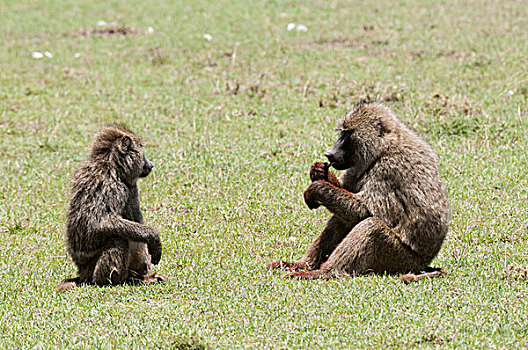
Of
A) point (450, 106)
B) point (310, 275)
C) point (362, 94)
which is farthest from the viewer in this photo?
point (362, 94)

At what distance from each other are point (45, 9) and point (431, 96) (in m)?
14.5

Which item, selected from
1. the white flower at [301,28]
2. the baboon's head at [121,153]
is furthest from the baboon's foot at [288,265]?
the white flower at [301,28]

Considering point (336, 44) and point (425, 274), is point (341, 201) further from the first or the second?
point (336, 44)

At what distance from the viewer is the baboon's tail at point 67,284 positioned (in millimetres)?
7082

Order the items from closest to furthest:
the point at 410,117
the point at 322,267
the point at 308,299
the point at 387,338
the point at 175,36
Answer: the point at 387,338
the point at 308,299
the point at 322,267
the point at 410,117
the point at 175,36

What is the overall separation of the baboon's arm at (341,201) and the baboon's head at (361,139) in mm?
382

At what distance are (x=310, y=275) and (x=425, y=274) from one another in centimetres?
111

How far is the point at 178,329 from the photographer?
5805 millimetres

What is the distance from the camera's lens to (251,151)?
11.9 meters

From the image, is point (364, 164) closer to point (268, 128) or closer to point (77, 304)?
point (77, 304)

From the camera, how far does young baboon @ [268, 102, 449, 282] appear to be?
22.8 feet

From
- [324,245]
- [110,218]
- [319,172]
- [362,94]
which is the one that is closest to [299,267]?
[324,245]

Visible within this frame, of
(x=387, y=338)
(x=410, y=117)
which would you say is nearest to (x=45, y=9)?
(x=410, y=117)

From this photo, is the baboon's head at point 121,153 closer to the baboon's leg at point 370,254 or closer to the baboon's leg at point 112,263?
the baboon's leg at point 112,263
